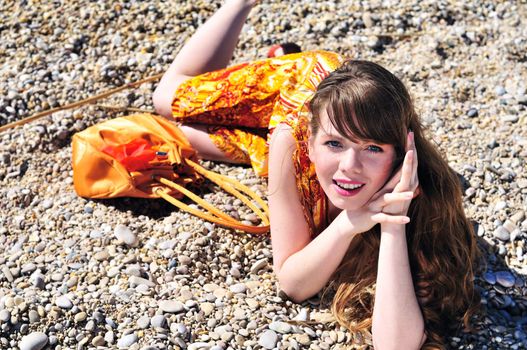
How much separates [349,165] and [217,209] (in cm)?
115

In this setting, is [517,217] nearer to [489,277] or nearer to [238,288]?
[489,277]

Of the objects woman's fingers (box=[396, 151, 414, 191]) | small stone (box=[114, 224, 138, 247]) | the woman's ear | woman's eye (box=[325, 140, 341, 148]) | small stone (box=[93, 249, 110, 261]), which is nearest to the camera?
woman's fingers (box=[396, 151, 414, 191])

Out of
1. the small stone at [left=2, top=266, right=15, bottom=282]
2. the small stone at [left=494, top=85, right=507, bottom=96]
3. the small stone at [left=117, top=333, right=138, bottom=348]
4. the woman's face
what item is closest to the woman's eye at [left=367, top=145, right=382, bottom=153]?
the woman's face

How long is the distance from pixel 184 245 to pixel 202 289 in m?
0.29

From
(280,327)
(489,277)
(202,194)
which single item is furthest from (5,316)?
(489,277)

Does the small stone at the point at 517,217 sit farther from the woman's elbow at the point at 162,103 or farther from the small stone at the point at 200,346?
the woman's elbow at the point at 162,103

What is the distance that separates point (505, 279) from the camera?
359 centimetres

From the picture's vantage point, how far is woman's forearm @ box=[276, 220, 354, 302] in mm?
3215

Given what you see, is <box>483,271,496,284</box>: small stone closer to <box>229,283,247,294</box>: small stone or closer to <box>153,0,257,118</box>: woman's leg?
<box>229,283,247,294</box>: small stone

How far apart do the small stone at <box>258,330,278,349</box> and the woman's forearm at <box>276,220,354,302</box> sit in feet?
0.83

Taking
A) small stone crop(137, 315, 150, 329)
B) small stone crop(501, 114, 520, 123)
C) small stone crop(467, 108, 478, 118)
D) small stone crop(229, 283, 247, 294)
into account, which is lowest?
small stone crop(229, 283, 247, 294)

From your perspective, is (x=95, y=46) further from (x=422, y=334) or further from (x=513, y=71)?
(x=422, y=334)

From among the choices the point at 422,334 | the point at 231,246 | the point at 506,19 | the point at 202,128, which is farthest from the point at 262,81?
the point at 506,19

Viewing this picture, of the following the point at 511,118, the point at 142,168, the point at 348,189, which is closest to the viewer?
the point at 348,189
